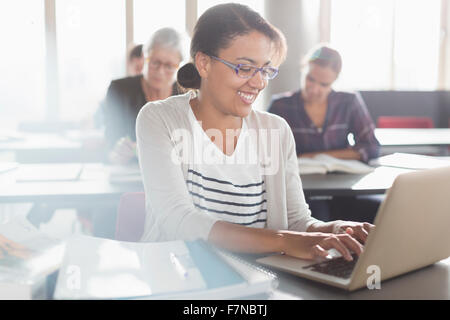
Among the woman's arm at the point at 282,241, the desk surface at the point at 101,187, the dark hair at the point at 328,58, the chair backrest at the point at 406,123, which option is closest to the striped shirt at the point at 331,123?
the dark hair at the point at 328,58

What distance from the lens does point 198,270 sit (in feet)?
2.85

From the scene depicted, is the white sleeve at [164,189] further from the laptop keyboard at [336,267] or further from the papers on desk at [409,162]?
the papers on desk at [409,162]

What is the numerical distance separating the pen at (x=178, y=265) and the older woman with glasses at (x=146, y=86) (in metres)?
1.61

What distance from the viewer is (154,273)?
869 mm

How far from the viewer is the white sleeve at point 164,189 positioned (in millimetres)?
1256

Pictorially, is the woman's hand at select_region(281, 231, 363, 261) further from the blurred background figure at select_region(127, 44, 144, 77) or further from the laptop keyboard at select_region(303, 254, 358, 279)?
the blurred background figure at select_region(127, 44, 144, 77)

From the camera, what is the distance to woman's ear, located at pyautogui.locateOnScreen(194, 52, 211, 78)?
1.51 metres

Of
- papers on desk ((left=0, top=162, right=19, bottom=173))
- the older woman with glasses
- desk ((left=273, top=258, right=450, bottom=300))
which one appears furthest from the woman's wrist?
papers on desk ((left=0, top=162, right=19, bottom=173))

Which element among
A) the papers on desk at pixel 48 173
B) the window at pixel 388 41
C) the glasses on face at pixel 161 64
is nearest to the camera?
the papers on desk at pixel 48 173

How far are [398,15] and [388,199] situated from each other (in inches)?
272

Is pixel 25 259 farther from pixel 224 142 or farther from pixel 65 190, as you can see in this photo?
pixel 65 190

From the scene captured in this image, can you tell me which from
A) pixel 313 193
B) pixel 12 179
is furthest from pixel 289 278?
pixel 12 179
